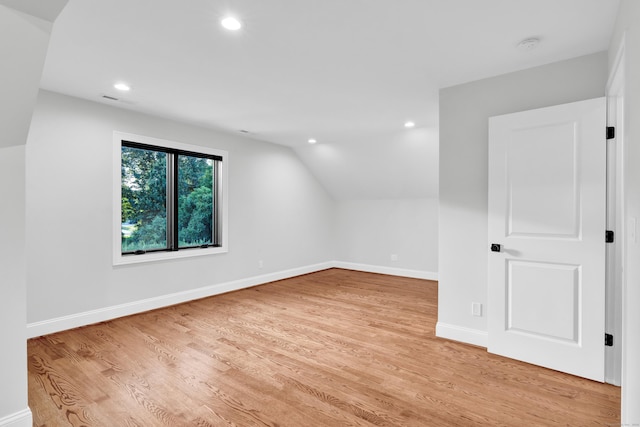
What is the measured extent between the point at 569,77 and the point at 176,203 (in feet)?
14.5

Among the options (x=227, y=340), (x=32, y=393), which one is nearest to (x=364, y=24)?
(x=227, y=340)

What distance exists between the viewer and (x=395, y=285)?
18.0 ft

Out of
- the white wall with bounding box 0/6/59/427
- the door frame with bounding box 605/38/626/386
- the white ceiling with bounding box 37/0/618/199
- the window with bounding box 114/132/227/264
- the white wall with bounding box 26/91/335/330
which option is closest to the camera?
the white wall with bounding box 0/6/59/427

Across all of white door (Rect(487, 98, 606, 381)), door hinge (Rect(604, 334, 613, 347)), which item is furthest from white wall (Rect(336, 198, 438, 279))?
door hinge (Rect(604, 334, 613, 347))

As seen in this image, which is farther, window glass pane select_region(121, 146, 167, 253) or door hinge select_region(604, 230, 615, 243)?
window glass pane select_region(121, 146, 167, 253)

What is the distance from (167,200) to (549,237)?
427 cm

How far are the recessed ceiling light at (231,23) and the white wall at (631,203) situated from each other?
204cm

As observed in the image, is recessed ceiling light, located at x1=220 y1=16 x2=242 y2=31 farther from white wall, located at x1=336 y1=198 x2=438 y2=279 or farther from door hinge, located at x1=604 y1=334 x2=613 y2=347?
white wall, located at x1=336 y1=198 x2=438 y2=279

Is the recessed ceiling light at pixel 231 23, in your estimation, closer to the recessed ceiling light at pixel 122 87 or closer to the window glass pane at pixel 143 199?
the recessed ceiling light at pixel 122 87

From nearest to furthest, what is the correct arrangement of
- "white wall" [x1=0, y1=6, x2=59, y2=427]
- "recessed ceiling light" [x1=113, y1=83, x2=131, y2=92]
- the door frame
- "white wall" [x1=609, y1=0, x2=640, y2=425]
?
"white wall" [x1=609, y1=0, x2=640, y2=425], "white wall" [x1=0, y1=6, x2=59, y2=427], the door frame, "recessed ceiling light" [x1=113, y1=83, x2=131, y2=92]

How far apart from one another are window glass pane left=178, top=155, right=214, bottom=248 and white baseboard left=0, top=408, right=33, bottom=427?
2.83m

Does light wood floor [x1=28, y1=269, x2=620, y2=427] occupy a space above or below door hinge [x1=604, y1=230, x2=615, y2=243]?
below

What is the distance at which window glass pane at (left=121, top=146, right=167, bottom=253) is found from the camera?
3963 mm

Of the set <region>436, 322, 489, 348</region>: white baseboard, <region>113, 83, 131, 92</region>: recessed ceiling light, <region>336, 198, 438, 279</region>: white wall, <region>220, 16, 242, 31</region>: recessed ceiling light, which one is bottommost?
<region>436, 322, 489, 348</region>: white baseboard
